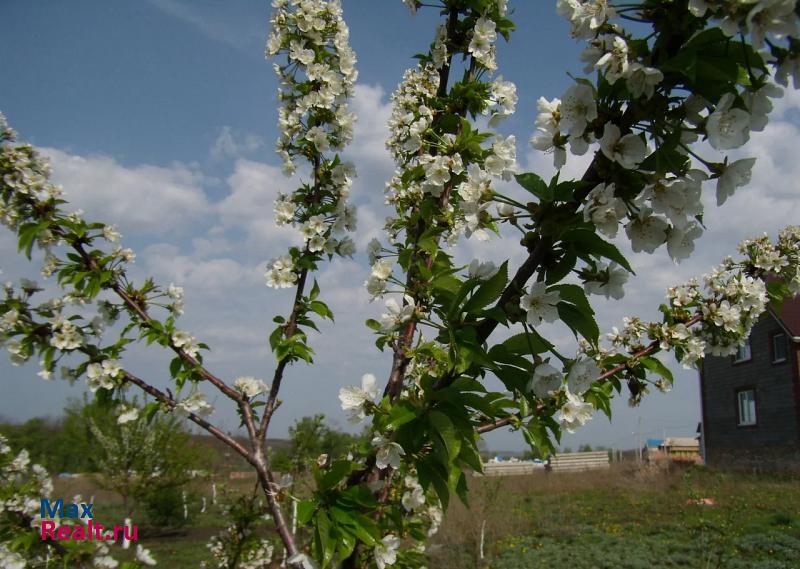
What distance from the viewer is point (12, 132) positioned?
262cm

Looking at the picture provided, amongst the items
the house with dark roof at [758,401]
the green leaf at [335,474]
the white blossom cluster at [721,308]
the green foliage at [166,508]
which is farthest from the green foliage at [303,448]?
the house with dark roof at [758,401]

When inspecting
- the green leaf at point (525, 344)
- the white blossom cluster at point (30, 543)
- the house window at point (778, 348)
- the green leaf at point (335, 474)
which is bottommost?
the white blossom cluster at point (30, 543)

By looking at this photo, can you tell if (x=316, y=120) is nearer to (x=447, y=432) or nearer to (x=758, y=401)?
(x=447, y=432)

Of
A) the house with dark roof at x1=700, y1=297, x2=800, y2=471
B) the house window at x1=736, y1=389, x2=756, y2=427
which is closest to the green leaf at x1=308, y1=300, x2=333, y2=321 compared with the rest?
the house with dark roof at x1=700, y1=297, x2=800, y2=471

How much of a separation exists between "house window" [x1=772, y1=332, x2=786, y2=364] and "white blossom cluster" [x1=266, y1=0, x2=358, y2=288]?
2183 centimetres

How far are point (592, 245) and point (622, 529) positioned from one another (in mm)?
13426

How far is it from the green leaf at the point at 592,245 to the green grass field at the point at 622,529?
276 inches

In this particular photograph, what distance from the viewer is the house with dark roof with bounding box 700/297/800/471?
1886 centimetres

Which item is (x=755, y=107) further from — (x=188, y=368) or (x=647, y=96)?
(x=188, y=368)

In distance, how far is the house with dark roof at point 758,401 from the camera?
61.9ft

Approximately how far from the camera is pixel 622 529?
12438mm

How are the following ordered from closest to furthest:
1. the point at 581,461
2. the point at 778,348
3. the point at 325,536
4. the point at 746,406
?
the point at 325,536 → the point at 778,348 → the point at 746,406 → the point at 581,461

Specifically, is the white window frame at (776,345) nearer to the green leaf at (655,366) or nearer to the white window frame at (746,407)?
the white window frame at (746,407)

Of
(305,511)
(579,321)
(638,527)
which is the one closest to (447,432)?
(579,321)
